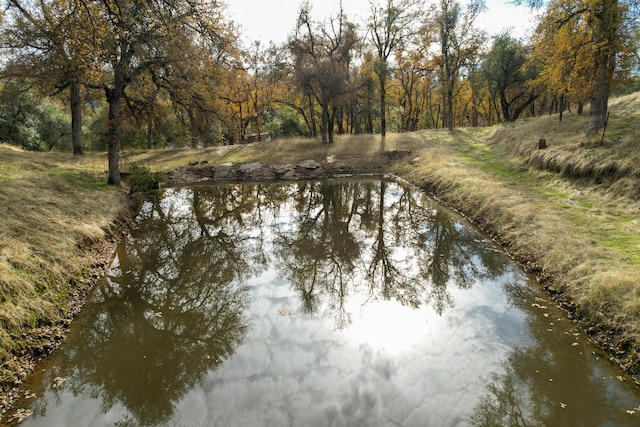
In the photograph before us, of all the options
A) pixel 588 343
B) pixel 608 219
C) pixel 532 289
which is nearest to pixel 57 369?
pixel 588 343

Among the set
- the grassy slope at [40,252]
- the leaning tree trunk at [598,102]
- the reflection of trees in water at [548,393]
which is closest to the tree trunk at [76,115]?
the grassy slope at [40,252]

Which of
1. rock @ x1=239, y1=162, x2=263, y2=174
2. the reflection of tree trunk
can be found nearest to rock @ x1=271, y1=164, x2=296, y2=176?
rock @ x1=239, y1=162, x2=263, y2=174

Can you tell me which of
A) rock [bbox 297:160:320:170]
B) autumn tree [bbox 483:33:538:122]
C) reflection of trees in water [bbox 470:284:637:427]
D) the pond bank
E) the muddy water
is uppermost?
autumn tree [bbox 483:33:538:122]

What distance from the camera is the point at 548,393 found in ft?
15.6

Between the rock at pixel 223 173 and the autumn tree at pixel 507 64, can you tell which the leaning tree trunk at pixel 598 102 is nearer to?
the autumn tree at pixel 507 64

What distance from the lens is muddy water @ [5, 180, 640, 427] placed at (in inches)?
179

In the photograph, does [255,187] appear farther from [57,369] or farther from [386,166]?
[57,369]

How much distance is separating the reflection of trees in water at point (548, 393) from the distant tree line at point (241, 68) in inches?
331

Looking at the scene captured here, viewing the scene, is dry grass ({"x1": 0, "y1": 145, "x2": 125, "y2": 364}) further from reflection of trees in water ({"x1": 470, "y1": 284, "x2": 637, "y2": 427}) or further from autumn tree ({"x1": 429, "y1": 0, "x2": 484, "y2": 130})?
autumn tree ({"x1": 429, "y1": 0, "x2": 484, "y2": 130})

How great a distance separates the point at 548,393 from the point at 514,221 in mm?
6521

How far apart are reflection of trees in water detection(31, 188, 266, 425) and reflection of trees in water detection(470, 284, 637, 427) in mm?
3986

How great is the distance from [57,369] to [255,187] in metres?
16.5

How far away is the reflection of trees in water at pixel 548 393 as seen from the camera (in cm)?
435

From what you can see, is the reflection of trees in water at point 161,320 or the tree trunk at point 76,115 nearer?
the reflection of trees in water at point 161,320
